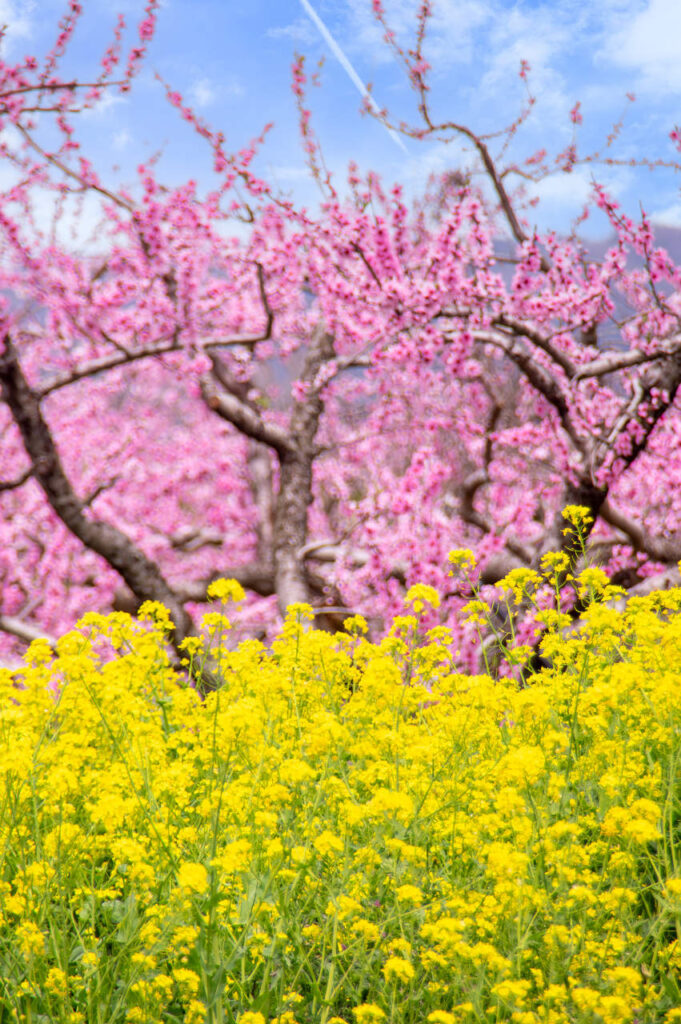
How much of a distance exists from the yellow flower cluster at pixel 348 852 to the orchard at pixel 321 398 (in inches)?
157

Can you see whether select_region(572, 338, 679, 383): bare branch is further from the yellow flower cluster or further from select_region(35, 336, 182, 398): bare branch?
select_region(35, 336, 182, 398): bare branch

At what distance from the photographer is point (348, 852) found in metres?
2.89

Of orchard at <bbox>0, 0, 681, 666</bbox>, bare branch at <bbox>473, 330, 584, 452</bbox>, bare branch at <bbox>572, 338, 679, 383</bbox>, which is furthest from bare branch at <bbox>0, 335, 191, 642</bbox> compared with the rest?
bare branch at <bbox>572, 338, 679, 383</bbox>

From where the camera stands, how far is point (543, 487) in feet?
31.3

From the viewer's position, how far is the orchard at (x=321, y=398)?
7.73 m

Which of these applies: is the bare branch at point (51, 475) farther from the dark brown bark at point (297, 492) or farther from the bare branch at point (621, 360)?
the bare branch at point (621, 360)

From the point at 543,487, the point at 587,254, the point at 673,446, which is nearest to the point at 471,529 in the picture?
the point at 543,487

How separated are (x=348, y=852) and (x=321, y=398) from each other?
7.97 m

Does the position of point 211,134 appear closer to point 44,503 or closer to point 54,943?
point 44,503

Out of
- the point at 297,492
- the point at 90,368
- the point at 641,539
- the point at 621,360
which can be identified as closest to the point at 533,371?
the point at 621,360

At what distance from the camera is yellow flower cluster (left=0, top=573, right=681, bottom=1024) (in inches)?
93.4

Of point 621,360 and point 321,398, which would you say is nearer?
point 621,360

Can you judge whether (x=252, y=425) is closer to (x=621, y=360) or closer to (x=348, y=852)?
(x=621, y=360)

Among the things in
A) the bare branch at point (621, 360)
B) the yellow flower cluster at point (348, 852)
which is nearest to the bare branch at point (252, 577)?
the bare branch at point (621, 360)
